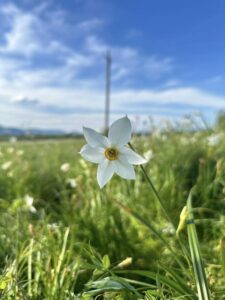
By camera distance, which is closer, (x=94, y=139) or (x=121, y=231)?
(x=94, y=139)

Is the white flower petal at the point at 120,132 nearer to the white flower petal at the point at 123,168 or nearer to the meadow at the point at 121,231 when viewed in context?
the white flower petal at the point at 123,168

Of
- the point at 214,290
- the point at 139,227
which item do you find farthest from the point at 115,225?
the point at 214,290

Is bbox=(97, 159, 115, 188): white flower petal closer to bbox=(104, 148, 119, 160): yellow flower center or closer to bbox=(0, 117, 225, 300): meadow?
bbox=(104, 148, 119, 160): yellow flower center

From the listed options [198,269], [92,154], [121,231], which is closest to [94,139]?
[92,154]

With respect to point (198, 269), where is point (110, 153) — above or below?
above

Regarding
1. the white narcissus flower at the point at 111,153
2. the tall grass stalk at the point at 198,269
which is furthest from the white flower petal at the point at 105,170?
the tall grass stalk at the point at 198,269

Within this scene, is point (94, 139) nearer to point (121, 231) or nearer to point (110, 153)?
point (110, 153)

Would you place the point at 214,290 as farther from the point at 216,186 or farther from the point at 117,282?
the point at 216,186

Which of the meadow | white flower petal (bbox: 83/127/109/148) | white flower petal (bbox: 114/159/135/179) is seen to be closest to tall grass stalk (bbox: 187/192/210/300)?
the meadow
